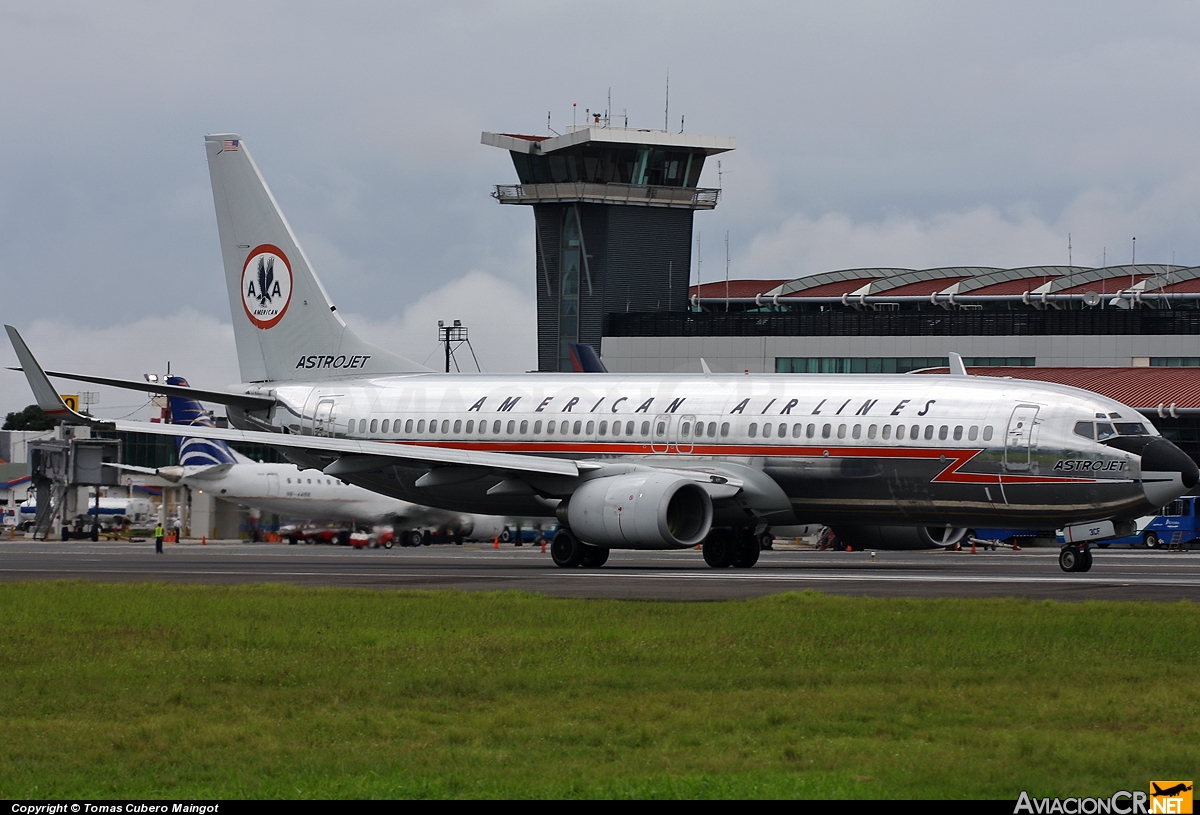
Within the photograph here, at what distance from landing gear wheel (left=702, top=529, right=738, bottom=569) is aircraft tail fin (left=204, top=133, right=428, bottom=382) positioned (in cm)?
1059

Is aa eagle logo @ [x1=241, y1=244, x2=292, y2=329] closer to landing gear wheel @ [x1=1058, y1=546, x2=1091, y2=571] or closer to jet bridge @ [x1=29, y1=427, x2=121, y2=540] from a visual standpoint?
landing gear wheel @ [x1=1058, y1=546, x2=1091, y2=571]

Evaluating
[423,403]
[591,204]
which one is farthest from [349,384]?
[591,204]

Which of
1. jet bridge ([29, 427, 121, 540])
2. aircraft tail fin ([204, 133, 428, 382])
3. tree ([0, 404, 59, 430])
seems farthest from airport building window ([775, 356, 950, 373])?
tree ([0, 404, 59, 430])

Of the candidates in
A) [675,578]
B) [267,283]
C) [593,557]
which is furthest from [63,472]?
[675,578]

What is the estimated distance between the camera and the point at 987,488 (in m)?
31.7

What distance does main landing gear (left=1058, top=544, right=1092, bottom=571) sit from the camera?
3300 cm

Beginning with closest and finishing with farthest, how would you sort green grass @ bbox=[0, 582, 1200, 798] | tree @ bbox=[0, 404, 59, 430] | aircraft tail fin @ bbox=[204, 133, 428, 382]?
A: 1. green grass @ bbox=[0, 582, 1200, 798]
2. aircraft tail fin @ bbox=[204, 133, 428, 382]
3. tree @ bbox=[0, 404, 59, 430]

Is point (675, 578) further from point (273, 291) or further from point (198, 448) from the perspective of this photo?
point (198, 448)

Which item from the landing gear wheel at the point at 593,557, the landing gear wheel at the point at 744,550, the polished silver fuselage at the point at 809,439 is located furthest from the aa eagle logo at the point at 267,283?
the landing gear wheel at the point at 744,550

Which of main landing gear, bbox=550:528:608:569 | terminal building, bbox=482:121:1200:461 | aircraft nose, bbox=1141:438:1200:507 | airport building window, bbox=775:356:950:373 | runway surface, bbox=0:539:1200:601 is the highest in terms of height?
terminal building, bbox=482:121:1200:461

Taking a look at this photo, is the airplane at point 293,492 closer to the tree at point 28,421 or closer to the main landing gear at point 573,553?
the main landing gear at point 573,553

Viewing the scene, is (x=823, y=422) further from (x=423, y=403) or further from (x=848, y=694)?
(x=848, y=694)

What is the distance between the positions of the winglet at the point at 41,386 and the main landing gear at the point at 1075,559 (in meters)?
21.1

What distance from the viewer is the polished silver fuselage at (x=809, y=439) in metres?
31.4
